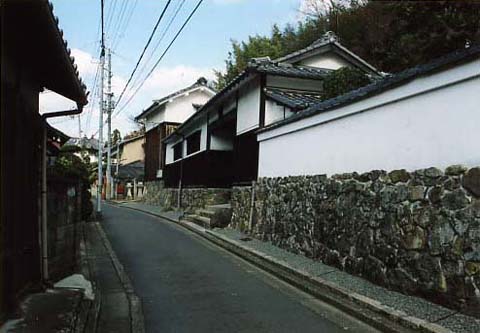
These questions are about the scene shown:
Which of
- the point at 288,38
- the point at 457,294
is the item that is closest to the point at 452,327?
→ the point at 457,294

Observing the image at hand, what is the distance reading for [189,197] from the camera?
72.2 feet

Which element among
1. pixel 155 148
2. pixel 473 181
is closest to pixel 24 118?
pixel 473 181

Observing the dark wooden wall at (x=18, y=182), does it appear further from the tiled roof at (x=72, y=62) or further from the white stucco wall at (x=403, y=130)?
the white stucco wall at (x=403, y=130)

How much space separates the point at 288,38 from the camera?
31969mm

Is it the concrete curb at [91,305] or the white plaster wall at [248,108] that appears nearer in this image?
the concrete curb at [91,305]

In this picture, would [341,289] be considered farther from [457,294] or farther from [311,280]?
[457,294]

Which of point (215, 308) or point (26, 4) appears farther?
point (215, 308)

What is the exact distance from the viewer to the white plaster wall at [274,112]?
41.1ft

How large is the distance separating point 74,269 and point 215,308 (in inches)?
130

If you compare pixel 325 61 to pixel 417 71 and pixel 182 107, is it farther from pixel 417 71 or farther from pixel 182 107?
pixel 182 107

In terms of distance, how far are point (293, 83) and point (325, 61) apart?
12.2 ft

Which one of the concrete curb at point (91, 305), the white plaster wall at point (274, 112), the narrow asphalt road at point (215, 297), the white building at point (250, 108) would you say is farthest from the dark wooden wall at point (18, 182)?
the white plaster wall at point (274, 112)

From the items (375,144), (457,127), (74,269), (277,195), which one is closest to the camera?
(457,127)

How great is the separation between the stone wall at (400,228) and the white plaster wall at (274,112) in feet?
10.3
